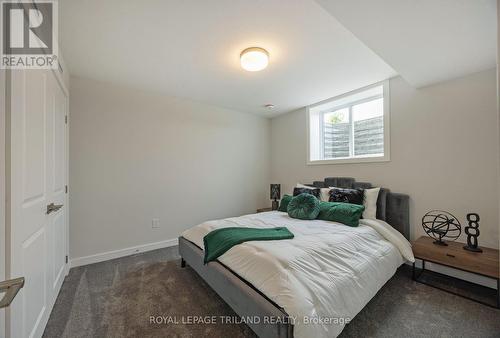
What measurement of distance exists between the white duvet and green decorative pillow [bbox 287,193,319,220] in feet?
1.02

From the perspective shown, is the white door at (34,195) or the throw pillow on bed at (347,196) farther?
the throw pillow on bed at (347,196)

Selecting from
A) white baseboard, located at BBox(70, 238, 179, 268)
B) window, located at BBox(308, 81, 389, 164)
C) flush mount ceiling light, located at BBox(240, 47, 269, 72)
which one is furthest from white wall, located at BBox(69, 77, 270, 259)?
flush mount ceiling light, located at BBox(240, 47, 269, 72)

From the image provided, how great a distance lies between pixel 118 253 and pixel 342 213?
3.11 meters

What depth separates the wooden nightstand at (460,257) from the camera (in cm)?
174

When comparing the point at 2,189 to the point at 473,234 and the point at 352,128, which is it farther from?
the point at 352,128

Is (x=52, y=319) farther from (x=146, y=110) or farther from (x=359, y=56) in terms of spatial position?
(x=359, y=56)

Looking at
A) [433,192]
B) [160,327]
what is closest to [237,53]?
[160,327]

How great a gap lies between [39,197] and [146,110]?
2.00 metres

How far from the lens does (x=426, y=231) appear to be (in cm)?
244

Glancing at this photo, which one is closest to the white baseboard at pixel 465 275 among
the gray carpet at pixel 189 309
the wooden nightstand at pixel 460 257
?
the gray carpet at pixel 189 309

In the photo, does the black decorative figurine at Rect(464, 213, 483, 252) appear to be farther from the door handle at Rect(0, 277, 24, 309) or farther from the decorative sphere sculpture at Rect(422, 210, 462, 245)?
the door handle at Rect(0, 277, 24, 309)

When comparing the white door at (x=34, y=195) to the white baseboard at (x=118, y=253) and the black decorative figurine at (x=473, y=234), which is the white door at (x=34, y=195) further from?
the black decorative figurine at (x=473, y=234)

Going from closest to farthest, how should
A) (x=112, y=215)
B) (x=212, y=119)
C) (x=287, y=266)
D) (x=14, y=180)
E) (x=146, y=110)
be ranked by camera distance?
(x=14, y=180) → (x=287, y=266) → (x=112, y=215) → (x=146, y=110) → (x=212, y=119)

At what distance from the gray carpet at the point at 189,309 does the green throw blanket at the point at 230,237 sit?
46cm
